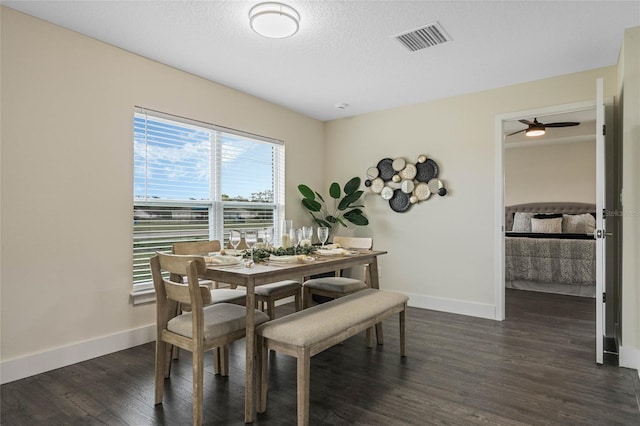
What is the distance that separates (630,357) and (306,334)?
2.56 m

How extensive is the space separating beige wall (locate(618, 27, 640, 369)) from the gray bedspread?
2.76 m

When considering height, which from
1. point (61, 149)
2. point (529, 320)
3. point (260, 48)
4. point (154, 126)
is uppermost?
point (260, 48)

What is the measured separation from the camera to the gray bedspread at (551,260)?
520 centimetres

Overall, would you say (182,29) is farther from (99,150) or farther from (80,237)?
(80,237)

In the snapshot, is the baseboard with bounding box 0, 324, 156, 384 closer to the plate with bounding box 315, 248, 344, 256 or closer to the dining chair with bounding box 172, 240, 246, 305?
the dining chair with bounding box 172, 240, 246, 305

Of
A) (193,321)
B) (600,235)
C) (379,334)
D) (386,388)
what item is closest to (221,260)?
(193,321)

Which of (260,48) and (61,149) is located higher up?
(260,48)

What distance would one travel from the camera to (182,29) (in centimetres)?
277

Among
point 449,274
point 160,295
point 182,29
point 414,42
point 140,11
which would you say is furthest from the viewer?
point 449,274

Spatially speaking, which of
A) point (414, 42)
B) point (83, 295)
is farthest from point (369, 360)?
point (414, 42)

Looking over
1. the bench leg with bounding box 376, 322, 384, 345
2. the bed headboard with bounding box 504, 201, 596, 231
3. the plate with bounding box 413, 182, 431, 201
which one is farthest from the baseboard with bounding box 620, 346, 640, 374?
the bed headboard with bounding box 504, 201, 596, 231

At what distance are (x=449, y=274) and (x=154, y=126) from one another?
3.62 metres

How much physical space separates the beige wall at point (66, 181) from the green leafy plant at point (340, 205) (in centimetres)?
212

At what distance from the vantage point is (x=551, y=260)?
5422 millimetres
